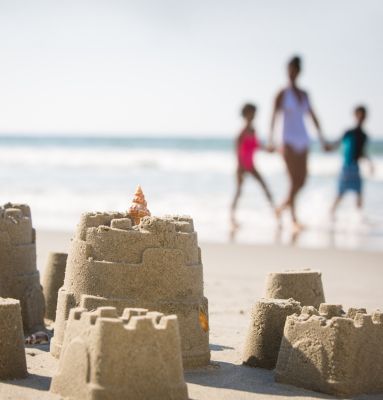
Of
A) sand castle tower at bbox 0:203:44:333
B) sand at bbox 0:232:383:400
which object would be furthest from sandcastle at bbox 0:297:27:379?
sand castle tower at bbox 0:203:44:333

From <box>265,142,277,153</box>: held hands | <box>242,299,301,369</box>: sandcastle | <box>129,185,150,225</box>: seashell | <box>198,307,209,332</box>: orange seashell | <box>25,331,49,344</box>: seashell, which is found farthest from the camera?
<box>265,142,277,153</box>: held hands

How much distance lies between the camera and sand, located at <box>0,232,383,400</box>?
446cm

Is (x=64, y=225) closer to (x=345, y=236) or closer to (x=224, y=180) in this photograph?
(x=345, y=236)

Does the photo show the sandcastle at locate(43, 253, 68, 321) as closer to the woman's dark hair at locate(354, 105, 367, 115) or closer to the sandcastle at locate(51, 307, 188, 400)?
the sandcastle at locate(51, 307, 188, 400)

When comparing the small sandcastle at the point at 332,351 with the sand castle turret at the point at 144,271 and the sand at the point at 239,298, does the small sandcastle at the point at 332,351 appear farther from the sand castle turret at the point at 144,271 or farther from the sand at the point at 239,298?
the sand castle turret at the point at 144,271

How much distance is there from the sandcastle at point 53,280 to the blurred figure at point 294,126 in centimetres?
537

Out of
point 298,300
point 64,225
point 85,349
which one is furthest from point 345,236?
point 85,349

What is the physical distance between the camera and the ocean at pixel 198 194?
13.1 metres

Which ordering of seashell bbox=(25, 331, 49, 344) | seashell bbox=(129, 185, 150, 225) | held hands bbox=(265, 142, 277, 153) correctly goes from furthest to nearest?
held hands bbox=(265, 142, 277, 153) < seashell bbox=(25, 331, 49, 344) < seashell bbox=(129, 185, 150, 225)

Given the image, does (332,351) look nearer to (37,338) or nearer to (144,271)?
(144,271)

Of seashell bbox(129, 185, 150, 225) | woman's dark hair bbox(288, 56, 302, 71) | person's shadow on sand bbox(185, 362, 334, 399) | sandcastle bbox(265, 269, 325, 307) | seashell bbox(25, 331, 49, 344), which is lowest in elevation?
person's shadow on sand bbox(185, 362, 334, 399)

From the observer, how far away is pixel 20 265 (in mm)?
5875

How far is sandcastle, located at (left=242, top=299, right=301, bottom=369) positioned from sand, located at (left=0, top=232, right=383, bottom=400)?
0.28ft

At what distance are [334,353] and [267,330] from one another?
764 mm
